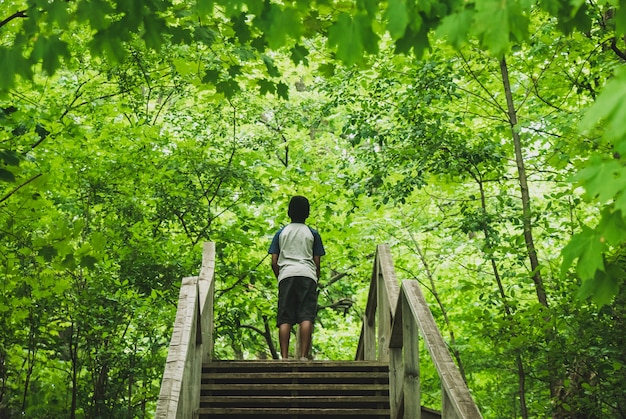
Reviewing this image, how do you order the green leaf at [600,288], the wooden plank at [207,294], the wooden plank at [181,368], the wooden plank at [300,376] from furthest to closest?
the wooden plank at [207,294], the wooden plank at [300,376], the wooden plank at [181,368], the green leaf at [600,288]

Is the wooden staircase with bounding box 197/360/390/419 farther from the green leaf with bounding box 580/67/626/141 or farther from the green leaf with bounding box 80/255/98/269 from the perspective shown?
the green leaf with bounding box 580/67/626/141

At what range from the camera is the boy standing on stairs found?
6523 millimetres

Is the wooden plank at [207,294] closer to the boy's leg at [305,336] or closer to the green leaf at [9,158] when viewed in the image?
the boy's leg at [305,336]

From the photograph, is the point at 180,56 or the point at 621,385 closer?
the point at 621,385

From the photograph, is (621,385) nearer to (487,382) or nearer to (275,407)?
(275,407)

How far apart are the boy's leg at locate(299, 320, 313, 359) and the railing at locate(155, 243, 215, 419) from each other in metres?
0.87

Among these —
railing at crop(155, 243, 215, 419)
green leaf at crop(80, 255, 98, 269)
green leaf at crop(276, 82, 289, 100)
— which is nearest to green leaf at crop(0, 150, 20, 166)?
green leaf at crop(80, 255, 98, 269)

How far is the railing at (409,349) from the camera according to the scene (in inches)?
135

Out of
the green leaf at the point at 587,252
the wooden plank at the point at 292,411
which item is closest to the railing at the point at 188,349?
the wooden plank at the point at 292,411

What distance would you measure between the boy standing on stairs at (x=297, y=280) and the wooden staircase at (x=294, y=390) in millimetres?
535

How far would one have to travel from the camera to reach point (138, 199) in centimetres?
804

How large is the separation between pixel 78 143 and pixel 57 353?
2.69 m

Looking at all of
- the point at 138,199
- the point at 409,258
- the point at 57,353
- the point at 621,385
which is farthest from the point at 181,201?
the point at 409,258

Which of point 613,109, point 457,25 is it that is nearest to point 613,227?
point 613,109
